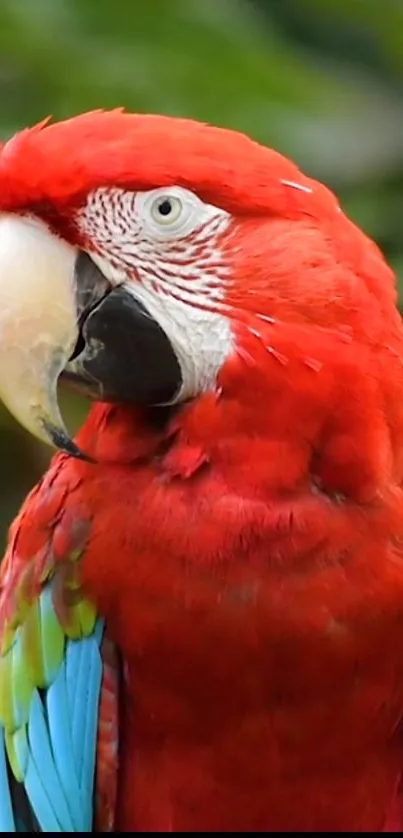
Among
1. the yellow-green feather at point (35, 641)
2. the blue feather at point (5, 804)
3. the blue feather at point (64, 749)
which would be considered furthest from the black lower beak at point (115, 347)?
the blue feather at point (5, 804)

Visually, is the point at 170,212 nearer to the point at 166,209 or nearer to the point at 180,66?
the point at 166,209


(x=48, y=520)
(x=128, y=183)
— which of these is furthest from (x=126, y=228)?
(x=48, y=520)

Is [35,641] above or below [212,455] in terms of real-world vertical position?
below

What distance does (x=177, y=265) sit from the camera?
100 cm

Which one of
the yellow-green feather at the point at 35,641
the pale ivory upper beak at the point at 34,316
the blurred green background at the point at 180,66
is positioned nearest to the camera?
the pale ivory upper beak at the point at 34,316

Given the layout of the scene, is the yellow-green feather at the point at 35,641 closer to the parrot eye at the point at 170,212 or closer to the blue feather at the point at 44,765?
the blue feather at the point at 44,765

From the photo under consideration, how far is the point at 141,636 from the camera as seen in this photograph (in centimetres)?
106

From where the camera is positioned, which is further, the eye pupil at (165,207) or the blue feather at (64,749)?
the blue feather at (64,749)

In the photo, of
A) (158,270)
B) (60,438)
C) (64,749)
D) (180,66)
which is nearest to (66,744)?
(64,749)

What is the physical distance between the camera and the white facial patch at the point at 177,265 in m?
0.97

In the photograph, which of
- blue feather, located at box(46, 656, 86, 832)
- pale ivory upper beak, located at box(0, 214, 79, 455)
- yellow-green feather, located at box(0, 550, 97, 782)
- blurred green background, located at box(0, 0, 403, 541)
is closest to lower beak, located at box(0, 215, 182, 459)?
pale ivory upper beak, located at box(0, 214, 79, 455)

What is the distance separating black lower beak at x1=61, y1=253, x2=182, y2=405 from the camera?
972 mm

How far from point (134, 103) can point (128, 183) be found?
1.18ft

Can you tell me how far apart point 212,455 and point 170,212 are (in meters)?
0.18
